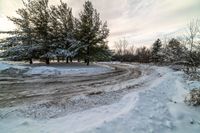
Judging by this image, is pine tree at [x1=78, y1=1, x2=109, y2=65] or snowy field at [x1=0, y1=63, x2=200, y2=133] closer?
snowy field at [x1=0, y1=63, x2=200, y2=133]

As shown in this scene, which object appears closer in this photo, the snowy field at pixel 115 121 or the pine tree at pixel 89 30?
the snowy field at pixel 115 121

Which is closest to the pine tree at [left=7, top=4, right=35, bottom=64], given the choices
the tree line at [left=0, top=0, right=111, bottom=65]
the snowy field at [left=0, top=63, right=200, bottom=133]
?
the tree line at [left=0, top=0, right=111, bottom=65]

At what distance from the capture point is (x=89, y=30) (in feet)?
71.5

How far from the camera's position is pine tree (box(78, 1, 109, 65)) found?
21.8 meters

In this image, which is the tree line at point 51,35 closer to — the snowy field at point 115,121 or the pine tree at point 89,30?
the pine tree at point 89,30

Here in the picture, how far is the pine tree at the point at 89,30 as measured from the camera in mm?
21828

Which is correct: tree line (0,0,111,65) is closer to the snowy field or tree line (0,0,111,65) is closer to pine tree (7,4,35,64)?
pine tree (7,4,35,64)

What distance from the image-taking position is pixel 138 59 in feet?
190

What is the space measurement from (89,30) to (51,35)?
5.37 metres

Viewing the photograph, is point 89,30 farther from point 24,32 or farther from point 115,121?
point 115,121

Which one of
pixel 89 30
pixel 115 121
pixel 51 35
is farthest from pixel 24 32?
pixel 115 121

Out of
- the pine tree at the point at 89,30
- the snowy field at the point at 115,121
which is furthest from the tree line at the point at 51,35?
the snowy field at the point at 115,121

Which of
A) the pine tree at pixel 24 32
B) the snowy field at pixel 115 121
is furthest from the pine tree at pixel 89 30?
the snowy field at pixel 115 121

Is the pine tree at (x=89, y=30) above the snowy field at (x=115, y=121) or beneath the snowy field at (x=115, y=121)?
above
